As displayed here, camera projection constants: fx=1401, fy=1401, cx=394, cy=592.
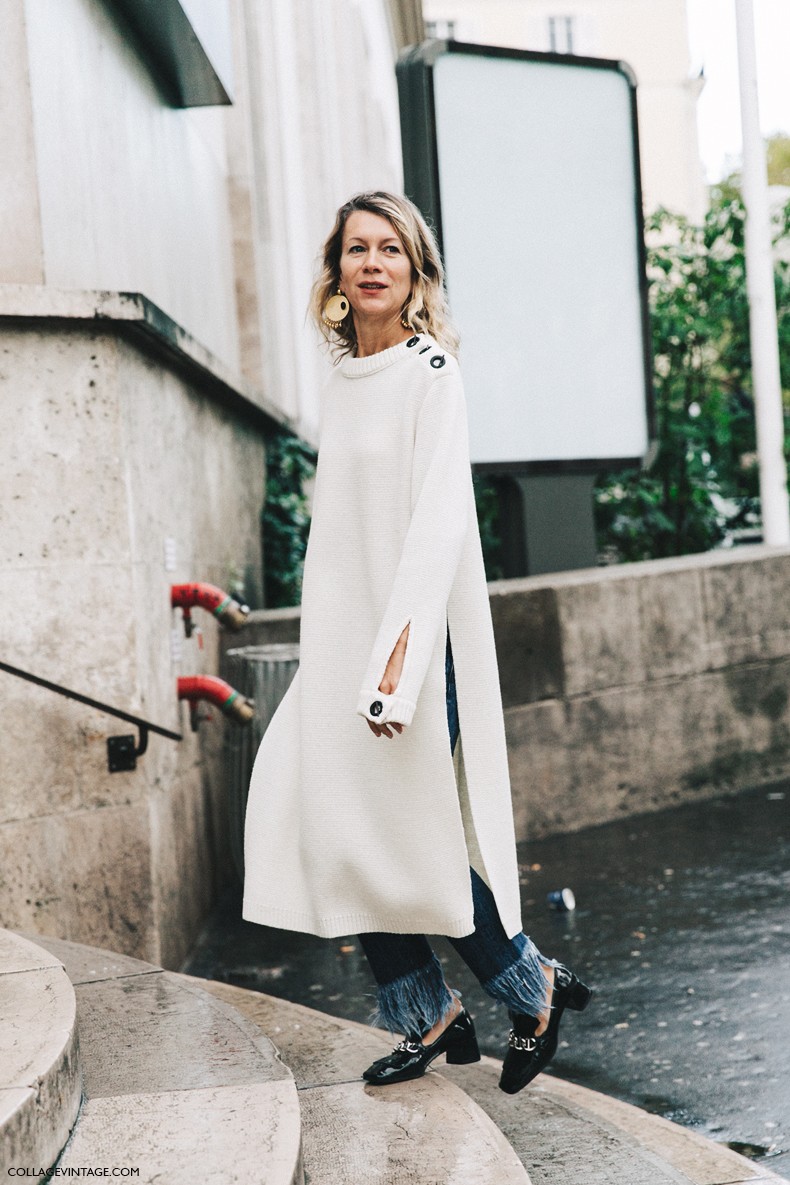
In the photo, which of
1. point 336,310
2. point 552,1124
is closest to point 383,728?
point 336,310

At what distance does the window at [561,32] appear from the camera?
39781 millimetres

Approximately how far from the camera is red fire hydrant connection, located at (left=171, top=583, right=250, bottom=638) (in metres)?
5.08

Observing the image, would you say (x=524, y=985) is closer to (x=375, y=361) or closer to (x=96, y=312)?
(x=375, y=361)

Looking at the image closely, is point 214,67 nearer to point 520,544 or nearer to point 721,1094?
point 520,544

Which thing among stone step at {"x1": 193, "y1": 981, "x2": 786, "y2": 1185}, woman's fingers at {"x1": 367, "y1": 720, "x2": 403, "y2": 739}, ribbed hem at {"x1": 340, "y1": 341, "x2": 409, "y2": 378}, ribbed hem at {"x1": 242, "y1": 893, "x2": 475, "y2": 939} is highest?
ribbed hem at {"x1": 340, "y1": 341, "x2": 409, "y2": 378}

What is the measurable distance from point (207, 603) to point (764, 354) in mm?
4956

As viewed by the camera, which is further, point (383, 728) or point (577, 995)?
point (577, 995)

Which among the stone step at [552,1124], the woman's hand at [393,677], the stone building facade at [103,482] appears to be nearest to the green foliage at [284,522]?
the stone building facade at [103,482]

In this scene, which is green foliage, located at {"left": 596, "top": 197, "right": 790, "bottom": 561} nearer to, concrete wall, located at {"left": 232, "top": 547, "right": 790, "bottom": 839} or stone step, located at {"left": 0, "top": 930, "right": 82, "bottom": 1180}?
concrete wall, located at {"left": 232, "top": 547, "right": 790, "bottom": 839}

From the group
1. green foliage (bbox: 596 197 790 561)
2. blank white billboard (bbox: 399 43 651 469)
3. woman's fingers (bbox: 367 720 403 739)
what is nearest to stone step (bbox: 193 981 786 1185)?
woman's fingers (bbox: 367 720 403 739)

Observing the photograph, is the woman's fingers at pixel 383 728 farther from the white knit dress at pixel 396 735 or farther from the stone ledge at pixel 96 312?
the stone ledge at pixel 96 312

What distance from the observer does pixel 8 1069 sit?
7.78ft

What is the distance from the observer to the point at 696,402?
9406mm

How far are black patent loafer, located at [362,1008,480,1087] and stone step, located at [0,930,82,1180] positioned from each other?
680 mm
